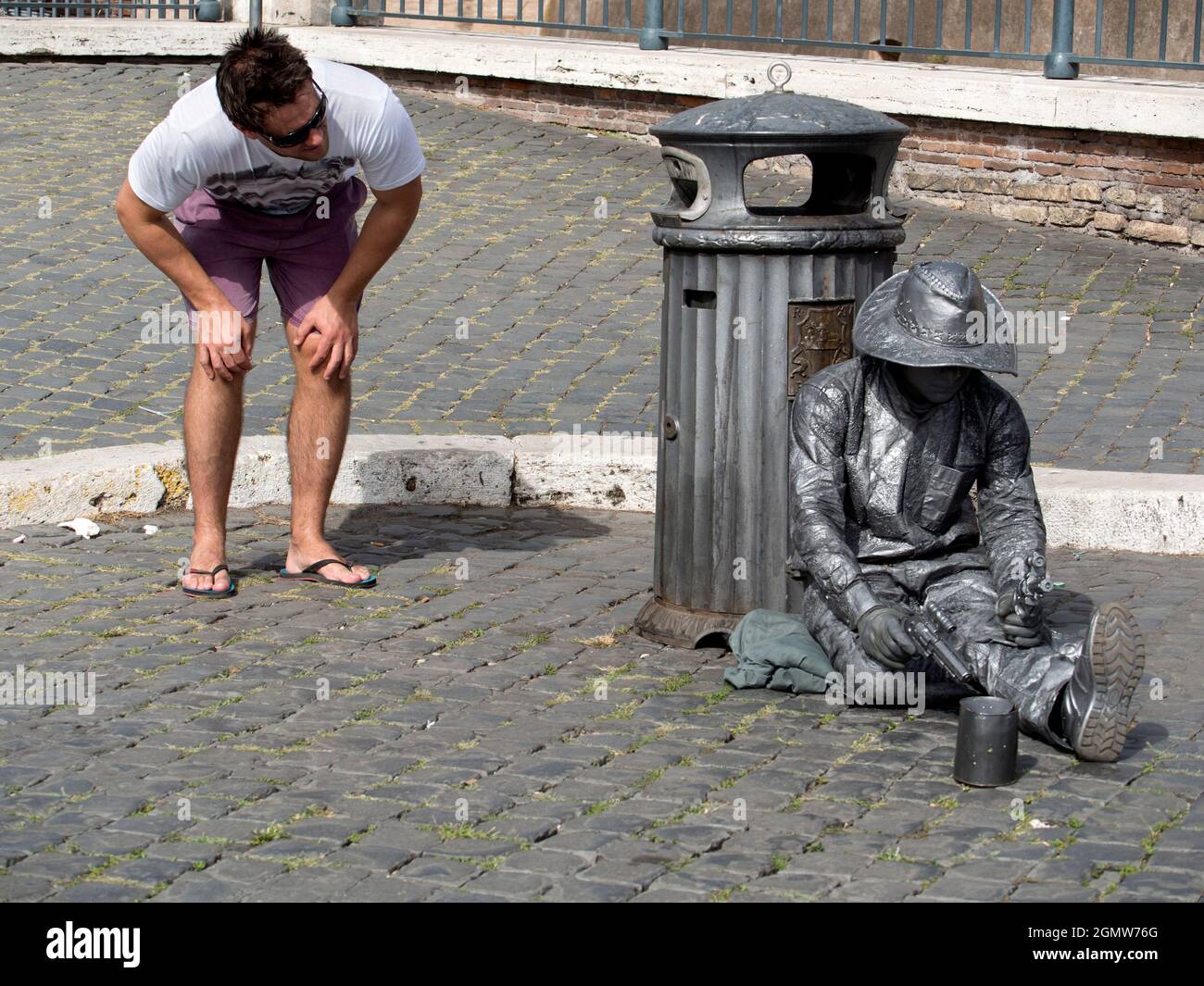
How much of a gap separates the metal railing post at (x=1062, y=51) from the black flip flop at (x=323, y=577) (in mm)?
6085

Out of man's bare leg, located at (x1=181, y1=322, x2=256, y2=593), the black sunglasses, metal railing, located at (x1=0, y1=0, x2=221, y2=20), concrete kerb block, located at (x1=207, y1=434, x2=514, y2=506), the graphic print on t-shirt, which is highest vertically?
metal railing, located at (x1=0, y1=0, x2=221, y2=20)

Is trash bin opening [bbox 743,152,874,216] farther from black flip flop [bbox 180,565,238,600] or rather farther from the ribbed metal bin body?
black flip flop [bbox 180,565,238,600]

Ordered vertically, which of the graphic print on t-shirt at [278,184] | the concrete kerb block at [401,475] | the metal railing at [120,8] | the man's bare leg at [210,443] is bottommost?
the concrete kerb block at [401,475]

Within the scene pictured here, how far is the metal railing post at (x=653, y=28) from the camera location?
12.0 metres

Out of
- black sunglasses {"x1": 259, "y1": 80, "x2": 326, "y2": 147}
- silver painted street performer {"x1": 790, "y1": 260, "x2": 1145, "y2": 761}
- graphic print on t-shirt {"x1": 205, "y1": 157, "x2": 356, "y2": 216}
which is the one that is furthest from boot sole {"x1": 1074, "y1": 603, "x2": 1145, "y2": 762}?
graphic print on t-shirt {"x1": 205, "y1": 157, "x2": 356, "y2": 216}

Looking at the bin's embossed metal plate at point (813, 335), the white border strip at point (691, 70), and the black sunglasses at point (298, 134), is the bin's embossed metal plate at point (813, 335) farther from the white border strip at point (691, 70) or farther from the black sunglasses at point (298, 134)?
the white border strip at point (691, 70)

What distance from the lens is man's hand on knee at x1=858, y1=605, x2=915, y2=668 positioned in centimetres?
457

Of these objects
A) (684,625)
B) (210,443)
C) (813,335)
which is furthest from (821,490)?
(210,443)

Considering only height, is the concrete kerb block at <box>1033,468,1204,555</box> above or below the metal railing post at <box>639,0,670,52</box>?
below

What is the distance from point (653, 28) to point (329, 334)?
681cm

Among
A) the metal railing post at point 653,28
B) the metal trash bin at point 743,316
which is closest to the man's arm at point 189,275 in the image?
the metal trash bin at point 743,316

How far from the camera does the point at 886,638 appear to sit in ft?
15.0

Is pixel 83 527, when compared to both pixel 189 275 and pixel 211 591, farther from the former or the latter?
pixel 189 275

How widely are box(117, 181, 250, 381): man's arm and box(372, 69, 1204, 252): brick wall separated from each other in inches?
234
